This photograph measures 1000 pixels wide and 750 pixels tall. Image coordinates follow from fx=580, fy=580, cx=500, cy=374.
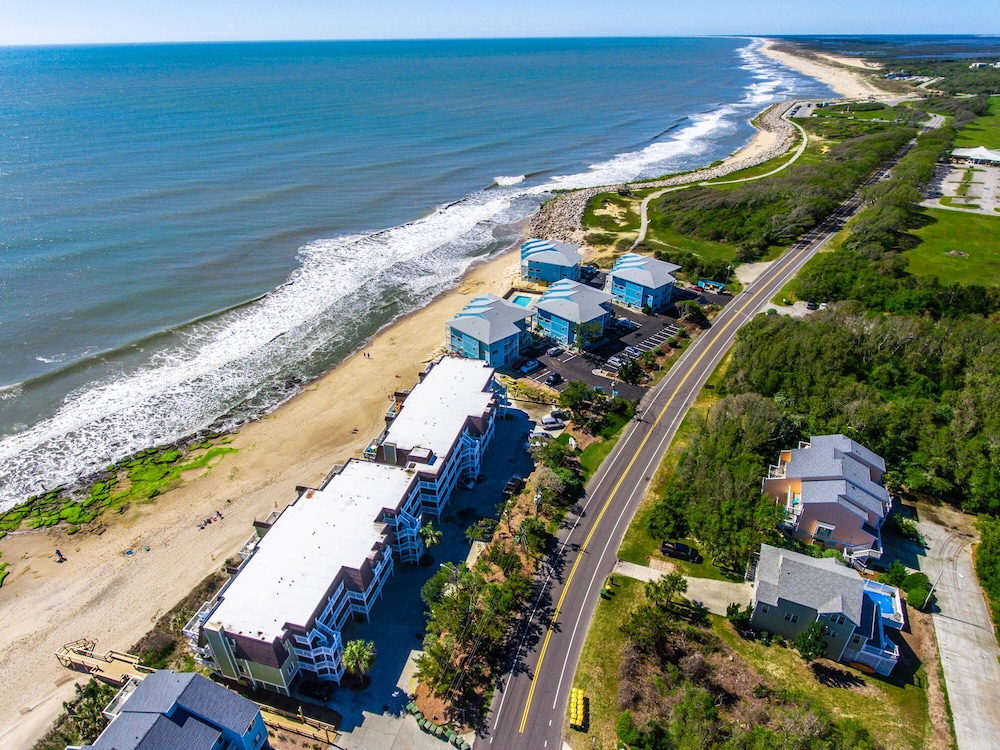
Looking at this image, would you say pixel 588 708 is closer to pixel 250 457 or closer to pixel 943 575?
pixel 943 575

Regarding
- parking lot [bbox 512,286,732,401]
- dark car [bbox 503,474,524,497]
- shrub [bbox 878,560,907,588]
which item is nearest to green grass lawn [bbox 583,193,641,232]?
parking lot [bbox 512,286,732,401]

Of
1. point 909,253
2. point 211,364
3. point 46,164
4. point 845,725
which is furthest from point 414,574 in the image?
point 46,164

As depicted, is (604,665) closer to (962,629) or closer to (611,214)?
(962,629)

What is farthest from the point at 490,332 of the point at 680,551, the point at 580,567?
the point at 680,551

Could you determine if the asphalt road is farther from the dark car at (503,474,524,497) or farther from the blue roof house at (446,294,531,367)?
the blue roof house at (446,294,531,367)

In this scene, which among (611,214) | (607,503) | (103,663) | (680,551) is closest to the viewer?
(103,663)

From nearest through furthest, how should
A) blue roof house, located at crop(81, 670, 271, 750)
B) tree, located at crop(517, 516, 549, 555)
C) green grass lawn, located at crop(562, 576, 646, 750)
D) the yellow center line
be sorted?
blue roof house, located at crop(81, 670, 271, 750) → green grass lawn, located at crop(562, 576, 646, 750) → the yellow center line → tree, located at crop(517, 516, 549, 555)
